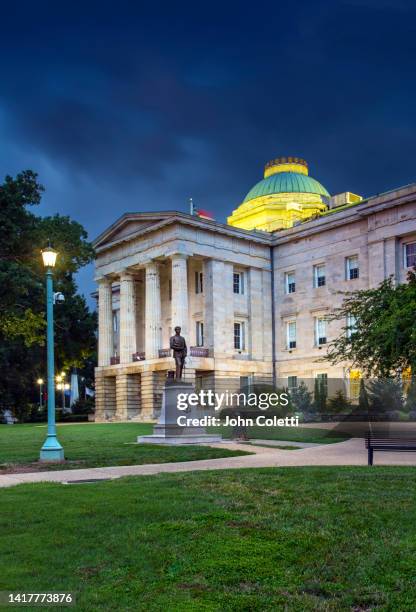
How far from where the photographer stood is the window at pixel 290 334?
2351 inches

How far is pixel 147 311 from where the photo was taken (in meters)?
A: 59.4

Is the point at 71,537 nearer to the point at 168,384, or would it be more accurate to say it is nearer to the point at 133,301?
the point at 168,384

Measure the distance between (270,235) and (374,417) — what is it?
1081 inches

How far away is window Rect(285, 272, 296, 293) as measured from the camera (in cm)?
6025

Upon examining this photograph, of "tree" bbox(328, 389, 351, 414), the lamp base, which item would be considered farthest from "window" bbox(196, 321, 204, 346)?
the lamp base

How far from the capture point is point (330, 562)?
7465mm

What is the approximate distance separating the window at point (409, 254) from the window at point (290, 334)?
12.7 meters

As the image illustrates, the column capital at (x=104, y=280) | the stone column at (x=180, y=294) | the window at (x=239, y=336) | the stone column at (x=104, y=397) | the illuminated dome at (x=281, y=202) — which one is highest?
the illuminated dome at (x=281, y=202)

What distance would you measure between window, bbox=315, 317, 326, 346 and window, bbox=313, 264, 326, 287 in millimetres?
2990

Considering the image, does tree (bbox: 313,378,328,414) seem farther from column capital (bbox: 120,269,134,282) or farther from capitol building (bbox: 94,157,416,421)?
column capital (bbox: 120,269,134,282)

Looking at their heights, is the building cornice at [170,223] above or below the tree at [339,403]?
above

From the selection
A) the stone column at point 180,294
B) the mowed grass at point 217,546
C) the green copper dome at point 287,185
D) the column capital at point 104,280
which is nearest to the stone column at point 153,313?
the stone column at point 180,294

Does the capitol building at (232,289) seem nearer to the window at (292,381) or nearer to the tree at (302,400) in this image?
the window at (292,381)

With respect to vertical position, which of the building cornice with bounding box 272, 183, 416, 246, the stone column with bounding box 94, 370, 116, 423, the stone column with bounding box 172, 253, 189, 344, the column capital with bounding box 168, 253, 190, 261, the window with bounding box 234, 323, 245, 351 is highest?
the building cornice with bounding box 272, 183, 416, 246
